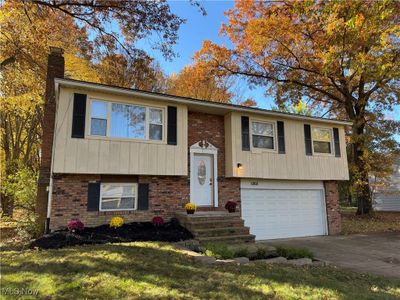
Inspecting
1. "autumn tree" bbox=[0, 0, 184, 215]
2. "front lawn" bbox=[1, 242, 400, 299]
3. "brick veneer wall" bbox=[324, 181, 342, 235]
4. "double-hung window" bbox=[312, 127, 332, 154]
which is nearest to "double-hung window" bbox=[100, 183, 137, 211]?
"front lawn" bbox=[1, 242, 400, 299]

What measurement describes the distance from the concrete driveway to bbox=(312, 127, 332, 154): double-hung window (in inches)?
145

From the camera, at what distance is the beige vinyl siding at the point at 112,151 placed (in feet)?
27.5

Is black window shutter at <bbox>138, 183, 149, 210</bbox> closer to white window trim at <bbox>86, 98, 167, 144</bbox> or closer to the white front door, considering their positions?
white window trim at <bbox>86, 98, 167, 144</bbox>

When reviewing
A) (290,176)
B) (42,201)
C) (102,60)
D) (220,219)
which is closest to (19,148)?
(102,60)

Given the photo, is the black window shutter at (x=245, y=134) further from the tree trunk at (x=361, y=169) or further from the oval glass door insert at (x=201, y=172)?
the tree trunk at (x=361, y=169)

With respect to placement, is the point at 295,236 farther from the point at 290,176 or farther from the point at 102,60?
the point at 102,60

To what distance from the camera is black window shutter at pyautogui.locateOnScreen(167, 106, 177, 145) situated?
981cm

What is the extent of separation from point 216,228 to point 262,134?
15.2ft

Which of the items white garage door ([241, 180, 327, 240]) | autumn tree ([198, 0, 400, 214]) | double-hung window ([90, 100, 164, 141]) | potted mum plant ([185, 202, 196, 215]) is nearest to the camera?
double-hung window ([90, 100, 164, 141])

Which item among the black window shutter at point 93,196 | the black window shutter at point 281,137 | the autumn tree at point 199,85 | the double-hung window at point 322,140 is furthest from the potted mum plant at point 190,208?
the autumn tree at point 199,85

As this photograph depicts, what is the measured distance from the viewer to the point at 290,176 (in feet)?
38.6

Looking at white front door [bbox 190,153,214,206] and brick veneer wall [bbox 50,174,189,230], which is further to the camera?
white front door [bbox 190,153,214,206]

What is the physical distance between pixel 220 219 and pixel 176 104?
4.16m

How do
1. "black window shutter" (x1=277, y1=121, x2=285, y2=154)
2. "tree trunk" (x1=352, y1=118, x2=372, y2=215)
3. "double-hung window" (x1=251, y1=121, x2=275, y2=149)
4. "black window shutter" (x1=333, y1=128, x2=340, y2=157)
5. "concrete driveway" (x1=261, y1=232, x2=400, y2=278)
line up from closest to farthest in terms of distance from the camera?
"concrete driveway" (x1=261, y1=232, x2=400, y2=278)
"double-hung window" (x1=251, y1=121, x2=275, y2=149)
"black window shutter" (x1=277, y1=121, x2=285, y2=154)
"black window shutter" (x1=333, y1=128, x2=340, y2=157)
"tree trunk" (x1=352, y1=118, x2=372, y2=215)
